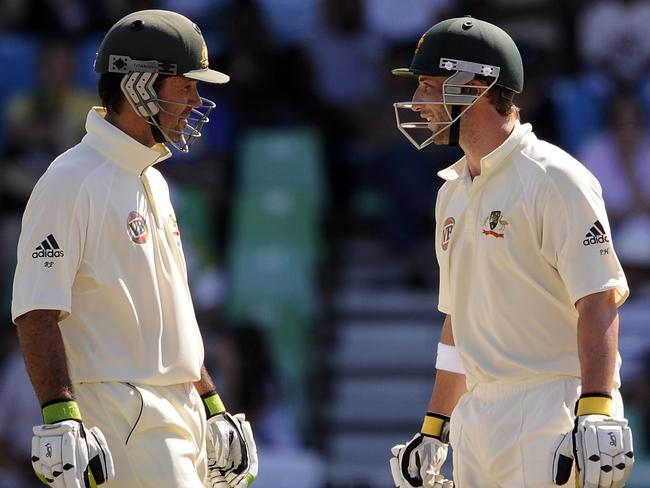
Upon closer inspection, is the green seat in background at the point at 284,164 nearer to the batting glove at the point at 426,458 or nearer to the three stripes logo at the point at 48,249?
the batting glove at the point at 426,458

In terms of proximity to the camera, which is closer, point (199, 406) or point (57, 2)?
point (199, 406)

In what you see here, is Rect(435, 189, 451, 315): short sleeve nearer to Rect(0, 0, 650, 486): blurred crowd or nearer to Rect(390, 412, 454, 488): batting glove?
Rect(390, 412, 454, 488): batting glove

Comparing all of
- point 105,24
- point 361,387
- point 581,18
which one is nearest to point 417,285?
point 361,387

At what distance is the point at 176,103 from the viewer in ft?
16.9

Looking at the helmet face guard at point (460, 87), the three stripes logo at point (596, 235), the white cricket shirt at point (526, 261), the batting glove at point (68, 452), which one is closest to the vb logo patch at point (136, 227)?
the batting glove at point (68, 452)

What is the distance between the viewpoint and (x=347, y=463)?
360 inches

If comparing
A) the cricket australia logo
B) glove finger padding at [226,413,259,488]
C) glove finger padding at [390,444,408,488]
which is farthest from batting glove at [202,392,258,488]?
the cricket australia logo

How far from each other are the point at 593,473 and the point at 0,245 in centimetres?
601

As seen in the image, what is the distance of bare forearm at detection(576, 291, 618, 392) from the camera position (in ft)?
15.4

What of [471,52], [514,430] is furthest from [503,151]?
[514,430]

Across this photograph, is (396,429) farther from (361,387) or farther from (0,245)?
(0,245)

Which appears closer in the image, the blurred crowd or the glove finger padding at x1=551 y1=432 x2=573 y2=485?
the glove finger padding at x1=551 y1=432 x2=573 y2=485

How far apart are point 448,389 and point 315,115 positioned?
5294 mm

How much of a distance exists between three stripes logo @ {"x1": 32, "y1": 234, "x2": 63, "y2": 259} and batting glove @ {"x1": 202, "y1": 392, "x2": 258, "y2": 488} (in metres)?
0.92
